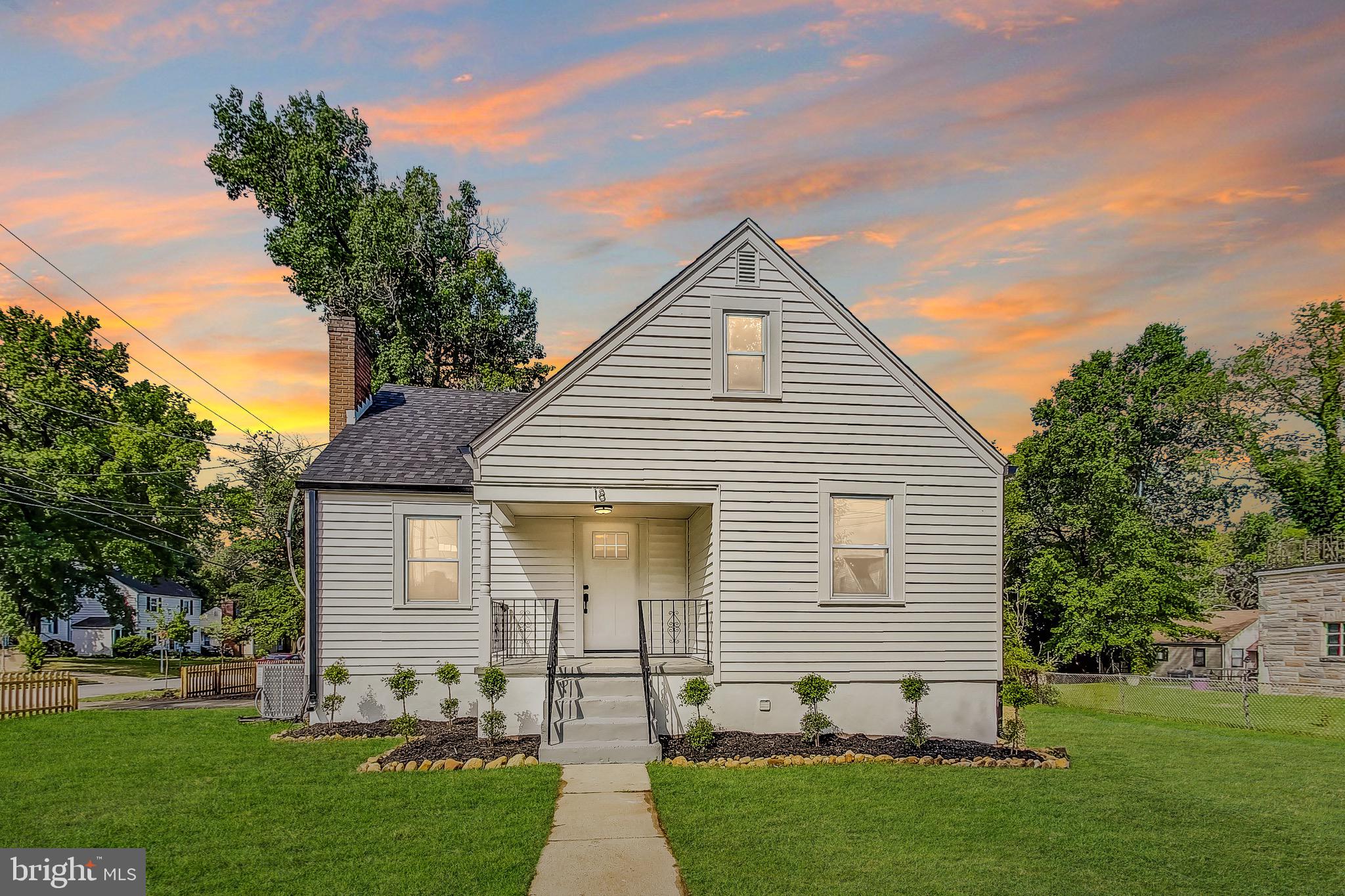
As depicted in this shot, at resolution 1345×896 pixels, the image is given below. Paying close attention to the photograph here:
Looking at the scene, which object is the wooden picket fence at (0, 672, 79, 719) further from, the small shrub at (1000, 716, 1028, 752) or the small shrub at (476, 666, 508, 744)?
the small shrub at (1000, 716, 1028, 752)

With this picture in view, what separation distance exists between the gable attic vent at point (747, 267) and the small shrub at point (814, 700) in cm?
611

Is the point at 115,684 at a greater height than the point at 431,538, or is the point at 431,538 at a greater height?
the point at 431,538

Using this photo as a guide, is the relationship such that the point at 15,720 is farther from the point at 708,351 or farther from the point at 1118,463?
the point at 1118,463

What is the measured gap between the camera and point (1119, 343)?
3859cm

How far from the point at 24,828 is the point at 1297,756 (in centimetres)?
1767

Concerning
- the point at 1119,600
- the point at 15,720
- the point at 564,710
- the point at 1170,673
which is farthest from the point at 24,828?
the point at 1170,673

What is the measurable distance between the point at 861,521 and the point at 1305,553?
2624 centimetres

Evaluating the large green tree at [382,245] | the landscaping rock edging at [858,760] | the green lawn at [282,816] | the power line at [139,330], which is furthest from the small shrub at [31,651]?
the landscaping rock edging at [858,760]

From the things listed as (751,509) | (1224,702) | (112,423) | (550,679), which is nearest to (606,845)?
(550,679)

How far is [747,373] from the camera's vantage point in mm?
12969

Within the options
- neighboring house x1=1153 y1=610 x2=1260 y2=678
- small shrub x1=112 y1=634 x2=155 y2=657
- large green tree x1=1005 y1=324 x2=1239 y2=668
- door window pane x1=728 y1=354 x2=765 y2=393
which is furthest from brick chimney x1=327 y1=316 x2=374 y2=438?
small shrub x1=112 y1=634 x2=155 y2=657

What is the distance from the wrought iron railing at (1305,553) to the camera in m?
28.9

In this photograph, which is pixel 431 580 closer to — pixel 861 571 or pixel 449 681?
pixel 449 681

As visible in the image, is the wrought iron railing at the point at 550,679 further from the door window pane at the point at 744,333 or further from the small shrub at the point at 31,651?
the small shrub at the point at 31,651
